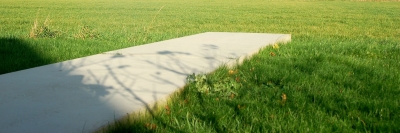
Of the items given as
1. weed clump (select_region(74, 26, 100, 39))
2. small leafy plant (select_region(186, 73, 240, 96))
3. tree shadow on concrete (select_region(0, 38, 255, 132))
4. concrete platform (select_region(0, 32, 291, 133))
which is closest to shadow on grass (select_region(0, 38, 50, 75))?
tree shadow on concrete (select_region(0, 38, 255, 132))

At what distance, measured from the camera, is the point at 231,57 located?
4535mm

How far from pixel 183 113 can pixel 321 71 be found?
6.03 ft

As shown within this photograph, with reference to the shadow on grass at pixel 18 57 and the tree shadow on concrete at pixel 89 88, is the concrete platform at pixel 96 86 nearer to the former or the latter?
the tree shadow on concrete at pixel 89 88

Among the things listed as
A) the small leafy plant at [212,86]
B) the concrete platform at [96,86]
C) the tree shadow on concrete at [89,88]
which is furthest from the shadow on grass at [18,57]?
the small leafy plant at [212,86]

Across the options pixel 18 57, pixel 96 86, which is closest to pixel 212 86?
pixel 96 86

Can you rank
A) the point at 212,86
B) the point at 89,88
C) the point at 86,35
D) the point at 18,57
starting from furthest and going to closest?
the point at 86,35
the point at 18,57
the point at 212,86
the point at 89,88

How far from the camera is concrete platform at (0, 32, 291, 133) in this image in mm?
2254

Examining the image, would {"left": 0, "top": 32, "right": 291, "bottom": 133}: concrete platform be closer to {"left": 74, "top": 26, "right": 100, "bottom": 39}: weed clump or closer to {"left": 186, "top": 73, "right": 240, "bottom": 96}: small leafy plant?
{"left": 186, "top": 73, "right": 240, "bottom": 96}: small leafy plant

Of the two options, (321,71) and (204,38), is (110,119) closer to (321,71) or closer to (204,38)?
(321,71)

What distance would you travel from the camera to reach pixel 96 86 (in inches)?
121

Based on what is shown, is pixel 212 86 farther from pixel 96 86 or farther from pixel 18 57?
pixel 18 57

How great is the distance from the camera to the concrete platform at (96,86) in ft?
7.39

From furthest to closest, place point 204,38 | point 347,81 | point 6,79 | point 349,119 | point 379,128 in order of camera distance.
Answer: point 204,38
point 347,81
point 6,79
point 349,119
point 379,128

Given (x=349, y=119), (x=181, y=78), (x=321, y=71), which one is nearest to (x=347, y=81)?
(x=321, y=71)
